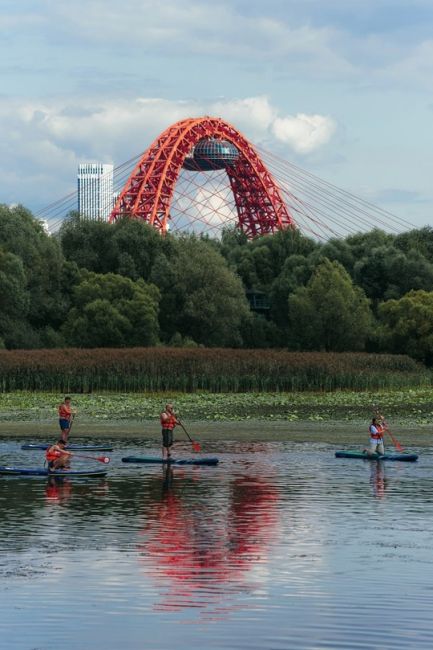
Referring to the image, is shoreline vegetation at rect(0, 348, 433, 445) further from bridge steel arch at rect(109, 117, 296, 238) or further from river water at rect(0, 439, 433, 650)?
bridge steel arch at rect(109, 117, 296, 238)

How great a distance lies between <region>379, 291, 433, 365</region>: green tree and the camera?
104m

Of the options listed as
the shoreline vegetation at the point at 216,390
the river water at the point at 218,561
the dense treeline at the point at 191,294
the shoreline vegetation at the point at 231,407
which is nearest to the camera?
the river water at the point at 218,561

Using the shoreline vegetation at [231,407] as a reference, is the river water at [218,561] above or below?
below

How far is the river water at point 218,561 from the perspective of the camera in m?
19.5

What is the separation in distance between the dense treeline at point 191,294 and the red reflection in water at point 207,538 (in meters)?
64.9

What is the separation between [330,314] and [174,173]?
54897mm

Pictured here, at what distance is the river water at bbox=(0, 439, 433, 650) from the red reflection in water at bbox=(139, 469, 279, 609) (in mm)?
43

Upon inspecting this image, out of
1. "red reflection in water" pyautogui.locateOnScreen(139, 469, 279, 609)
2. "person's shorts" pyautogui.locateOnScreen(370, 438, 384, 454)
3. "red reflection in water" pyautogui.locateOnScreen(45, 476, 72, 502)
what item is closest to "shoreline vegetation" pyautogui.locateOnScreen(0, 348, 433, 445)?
"person's shorts" pyautogui.locateOnScreen(370, 438, 384, 454)

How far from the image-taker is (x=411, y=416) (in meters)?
64.5

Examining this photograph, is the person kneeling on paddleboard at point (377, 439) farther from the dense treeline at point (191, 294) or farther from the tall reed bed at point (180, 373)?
the dense treeline at point (191, 294)

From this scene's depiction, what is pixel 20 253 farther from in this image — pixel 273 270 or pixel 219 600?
pixel 219 600

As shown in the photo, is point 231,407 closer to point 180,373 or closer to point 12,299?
point 180,373

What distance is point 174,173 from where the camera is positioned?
16125 centimetres

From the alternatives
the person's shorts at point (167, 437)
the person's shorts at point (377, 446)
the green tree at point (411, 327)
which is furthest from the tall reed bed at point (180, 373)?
the person's shorts at point (167, 437)
